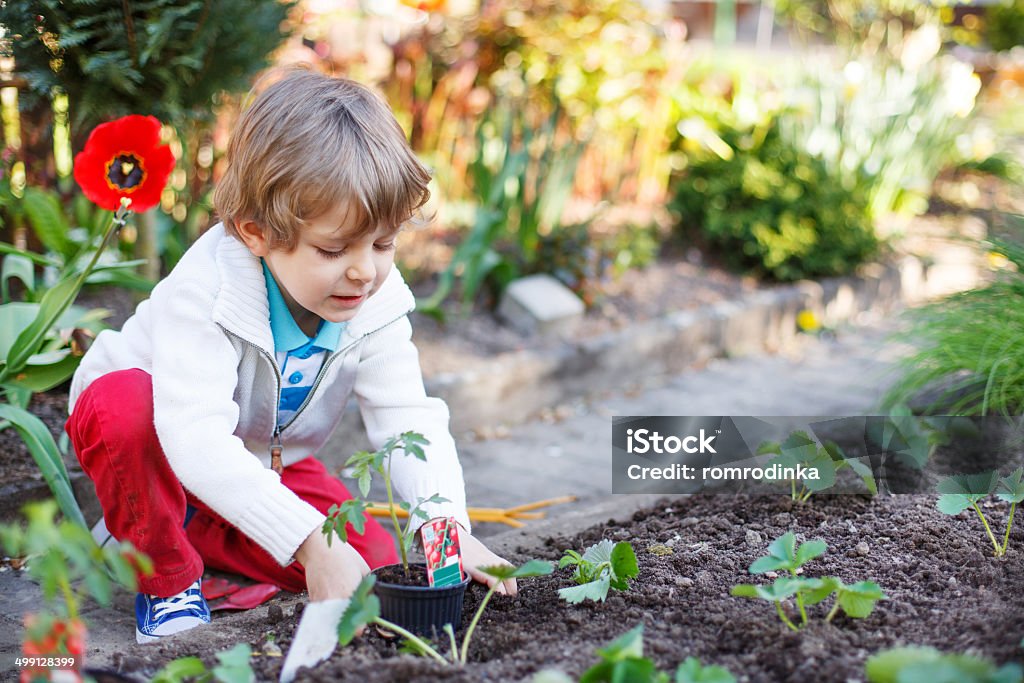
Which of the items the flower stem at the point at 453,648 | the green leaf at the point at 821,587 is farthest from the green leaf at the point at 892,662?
the flower stem at the point at 453,648

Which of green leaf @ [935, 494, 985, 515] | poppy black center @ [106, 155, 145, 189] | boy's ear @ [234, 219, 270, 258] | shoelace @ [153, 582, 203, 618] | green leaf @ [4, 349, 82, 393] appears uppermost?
poppy black center @ [106, 155, 145, 189]

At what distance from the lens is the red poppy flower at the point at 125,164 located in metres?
2.10

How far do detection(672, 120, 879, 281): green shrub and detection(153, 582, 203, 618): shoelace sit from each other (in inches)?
132

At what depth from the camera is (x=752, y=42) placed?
17312 mm

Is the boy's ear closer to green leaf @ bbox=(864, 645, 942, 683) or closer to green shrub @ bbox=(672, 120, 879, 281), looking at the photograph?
green leaf @ bbox=(864, 645, 942, 683)

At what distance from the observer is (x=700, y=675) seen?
1217mm

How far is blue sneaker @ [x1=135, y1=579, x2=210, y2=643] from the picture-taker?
186 centimetres

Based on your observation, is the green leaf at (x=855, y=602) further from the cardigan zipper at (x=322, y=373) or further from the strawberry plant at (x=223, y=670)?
the cardigan zipper at (x=322, y=373)

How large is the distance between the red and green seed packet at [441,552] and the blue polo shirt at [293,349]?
0.48m

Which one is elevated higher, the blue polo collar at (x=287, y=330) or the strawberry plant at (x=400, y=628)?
the blue polo collar at (x=287, y=330)

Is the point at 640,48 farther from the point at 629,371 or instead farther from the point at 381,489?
the point at 381,489

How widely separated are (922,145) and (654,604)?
430cm

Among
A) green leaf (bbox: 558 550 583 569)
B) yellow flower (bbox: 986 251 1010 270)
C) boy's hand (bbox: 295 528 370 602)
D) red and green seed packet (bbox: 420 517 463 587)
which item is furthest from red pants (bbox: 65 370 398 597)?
yellow flower (bbox: 986 251 1010 270)

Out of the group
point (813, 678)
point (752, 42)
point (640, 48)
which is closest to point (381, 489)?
point (813, 678)
